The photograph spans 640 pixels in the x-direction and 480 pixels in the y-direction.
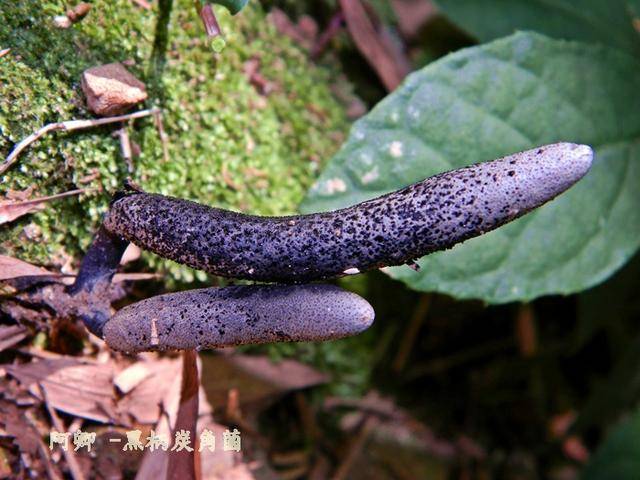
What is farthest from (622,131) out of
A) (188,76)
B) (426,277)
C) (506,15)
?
(188,76)

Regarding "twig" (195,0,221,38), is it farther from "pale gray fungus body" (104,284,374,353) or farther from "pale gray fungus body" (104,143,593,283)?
"pale gray fungus body" (104,284,374,353)

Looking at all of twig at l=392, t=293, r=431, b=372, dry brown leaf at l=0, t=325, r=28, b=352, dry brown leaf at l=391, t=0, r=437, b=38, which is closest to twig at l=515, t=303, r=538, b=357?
twig at l=392, t=293, r=431, b=372

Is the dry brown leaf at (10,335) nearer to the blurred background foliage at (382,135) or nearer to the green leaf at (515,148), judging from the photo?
the blurred background foliage at (382,135)

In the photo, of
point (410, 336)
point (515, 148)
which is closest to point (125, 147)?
point (515, 148)

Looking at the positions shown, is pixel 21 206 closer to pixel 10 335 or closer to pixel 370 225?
pixel 10 335

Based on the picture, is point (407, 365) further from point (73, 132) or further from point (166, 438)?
point (73, 132)
